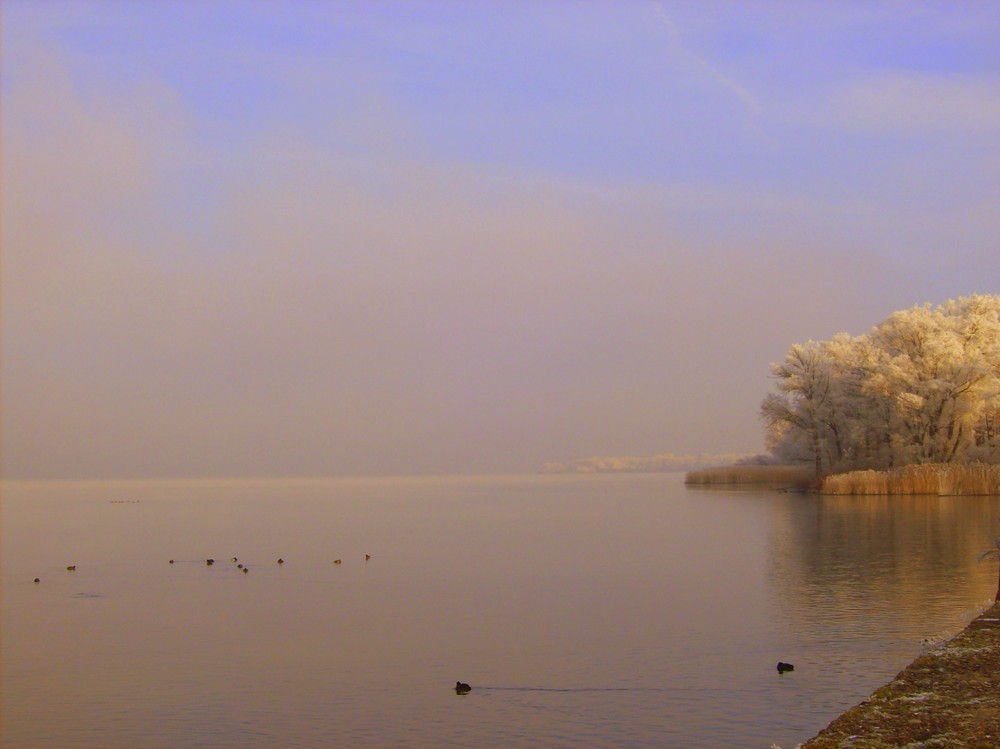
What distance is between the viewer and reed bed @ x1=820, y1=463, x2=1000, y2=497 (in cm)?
5572

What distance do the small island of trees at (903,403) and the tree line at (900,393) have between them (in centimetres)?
7

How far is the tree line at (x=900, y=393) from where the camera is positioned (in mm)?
64312

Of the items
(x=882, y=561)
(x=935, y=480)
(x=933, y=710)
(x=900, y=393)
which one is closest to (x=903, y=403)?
(x=900, y=393)

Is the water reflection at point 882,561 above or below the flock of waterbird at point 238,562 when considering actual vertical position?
above

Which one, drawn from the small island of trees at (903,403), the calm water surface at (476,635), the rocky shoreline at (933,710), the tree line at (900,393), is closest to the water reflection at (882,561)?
the calm water surface at (476,635)

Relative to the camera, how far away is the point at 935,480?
57.1m

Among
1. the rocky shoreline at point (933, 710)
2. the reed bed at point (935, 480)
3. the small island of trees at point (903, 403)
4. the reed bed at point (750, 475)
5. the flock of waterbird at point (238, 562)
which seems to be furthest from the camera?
the reed bed at point (750, 475)

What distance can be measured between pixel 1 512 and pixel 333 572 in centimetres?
4494

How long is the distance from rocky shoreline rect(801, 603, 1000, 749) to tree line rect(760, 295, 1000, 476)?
5391 centimetres

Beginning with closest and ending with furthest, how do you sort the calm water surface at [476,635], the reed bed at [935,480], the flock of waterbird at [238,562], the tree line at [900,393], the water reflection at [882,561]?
the calm water surface at [476,635] → the water reflection at [882,561] → the flock of waterbird at [238,562] → the reed bed at [935,480] → the tree line at [900,393]

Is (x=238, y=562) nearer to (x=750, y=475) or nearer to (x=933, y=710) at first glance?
(x=933, y=710)

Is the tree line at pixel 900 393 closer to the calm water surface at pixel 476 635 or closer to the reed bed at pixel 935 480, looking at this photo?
the reed bed at pixel 935 480

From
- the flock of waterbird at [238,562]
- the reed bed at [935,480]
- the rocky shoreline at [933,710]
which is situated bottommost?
the flock of waterbird at [238,562]

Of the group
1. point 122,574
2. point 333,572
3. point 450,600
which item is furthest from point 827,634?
point 122,574
